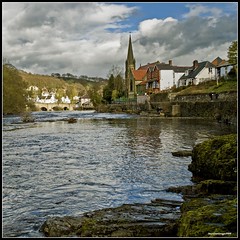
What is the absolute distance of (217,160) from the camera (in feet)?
36.4

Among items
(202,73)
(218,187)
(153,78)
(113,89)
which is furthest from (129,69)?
(218,187)

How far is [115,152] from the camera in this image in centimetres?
1900

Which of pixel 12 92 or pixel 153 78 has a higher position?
pixel 153 78

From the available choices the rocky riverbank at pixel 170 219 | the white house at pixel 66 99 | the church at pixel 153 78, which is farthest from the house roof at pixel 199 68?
the white house at pixel 66 99

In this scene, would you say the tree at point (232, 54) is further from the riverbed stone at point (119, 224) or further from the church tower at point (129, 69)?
the riverbed stone at point (119, 224)

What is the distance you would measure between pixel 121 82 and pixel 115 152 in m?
90.5

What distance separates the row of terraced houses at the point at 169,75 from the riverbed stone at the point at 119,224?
63.1 meters

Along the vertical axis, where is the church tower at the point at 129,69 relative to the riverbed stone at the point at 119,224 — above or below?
above

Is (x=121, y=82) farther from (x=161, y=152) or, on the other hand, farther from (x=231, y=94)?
(x=161, y=152)

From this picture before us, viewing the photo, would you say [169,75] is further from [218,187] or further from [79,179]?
[218,187]

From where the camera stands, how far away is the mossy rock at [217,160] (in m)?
10.4

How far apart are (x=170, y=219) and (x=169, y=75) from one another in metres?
87.0

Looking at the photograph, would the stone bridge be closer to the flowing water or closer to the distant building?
the distant building

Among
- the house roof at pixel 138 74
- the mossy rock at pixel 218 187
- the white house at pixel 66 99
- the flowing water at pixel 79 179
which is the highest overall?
the house roof at pixel 138 74
